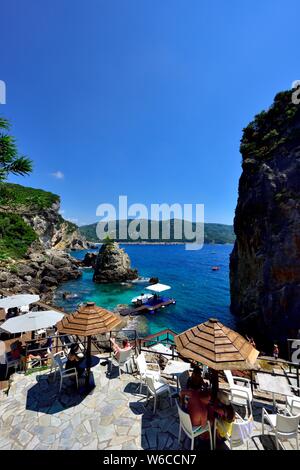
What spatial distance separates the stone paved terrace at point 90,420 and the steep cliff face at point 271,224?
15.3 meters

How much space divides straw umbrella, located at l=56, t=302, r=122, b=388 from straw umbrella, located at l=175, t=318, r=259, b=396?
213 cm

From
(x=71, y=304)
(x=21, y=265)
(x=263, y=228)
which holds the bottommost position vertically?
(x=71, y=304)

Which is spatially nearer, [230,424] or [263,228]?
[230,424]

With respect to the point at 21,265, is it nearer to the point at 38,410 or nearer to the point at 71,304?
the point at 71,304

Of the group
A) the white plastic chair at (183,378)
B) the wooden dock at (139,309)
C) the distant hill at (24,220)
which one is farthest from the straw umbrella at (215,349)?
the wooden dock at (139,309)

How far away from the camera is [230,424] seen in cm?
405

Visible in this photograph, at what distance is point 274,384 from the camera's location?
5828 millimetres

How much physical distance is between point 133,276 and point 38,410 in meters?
44.0

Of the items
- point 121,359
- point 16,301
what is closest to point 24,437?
point 121,359

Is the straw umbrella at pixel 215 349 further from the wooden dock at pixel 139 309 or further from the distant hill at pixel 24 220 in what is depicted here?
the wooden dock at pixel 139 309

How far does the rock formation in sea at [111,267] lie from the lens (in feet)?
151

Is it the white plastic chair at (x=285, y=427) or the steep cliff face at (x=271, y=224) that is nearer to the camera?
the white plastic chair at (x=285, y=427)
